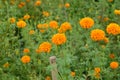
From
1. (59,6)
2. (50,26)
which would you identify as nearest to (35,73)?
(50,26)

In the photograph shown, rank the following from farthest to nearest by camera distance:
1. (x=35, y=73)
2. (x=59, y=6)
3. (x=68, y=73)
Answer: (x=59, y=6), (x=35, y=73), (x=68, y=73)

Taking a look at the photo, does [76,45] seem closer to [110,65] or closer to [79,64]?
[79,64]

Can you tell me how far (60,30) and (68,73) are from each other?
62cm

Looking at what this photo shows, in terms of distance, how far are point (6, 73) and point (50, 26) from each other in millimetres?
657

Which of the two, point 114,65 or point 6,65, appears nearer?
point 114,65

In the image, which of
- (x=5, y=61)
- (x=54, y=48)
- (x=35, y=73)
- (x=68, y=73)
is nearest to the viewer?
(x=68, y=73)

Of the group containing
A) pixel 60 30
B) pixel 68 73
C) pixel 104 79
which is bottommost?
pixel 104 79

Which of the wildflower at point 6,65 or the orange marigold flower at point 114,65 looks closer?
the orange marigold flower at point 114,65

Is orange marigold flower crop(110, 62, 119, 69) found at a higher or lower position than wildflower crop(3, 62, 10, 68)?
higher

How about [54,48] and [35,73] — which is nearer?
[54,48]

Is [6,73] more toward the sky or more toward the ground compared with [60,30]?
more toward the ground

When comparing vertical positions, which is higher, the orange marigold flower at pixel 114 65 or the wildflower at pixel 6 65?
the orange marigold flower at pixel 114 65

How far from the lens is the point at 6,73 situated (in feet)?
9.70

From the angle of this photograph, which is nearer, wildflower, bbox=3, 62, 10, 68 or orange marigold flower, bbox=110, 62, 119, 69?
orange marigold flower, bbox=110, 62, 119, 69
